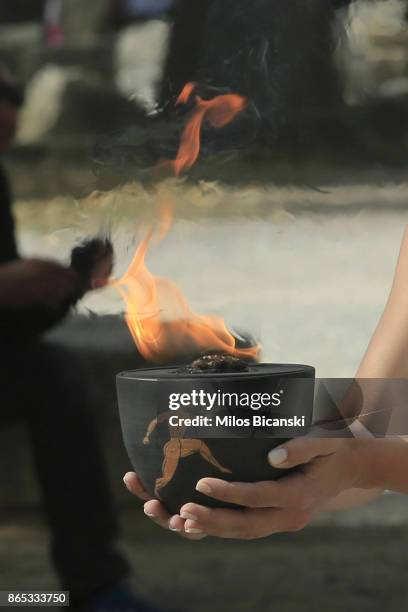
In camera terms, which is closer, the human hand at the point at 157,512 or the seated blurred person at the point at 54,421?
the human hand at the point at 157,512

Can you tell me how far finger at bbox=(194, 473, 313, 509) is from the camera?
47cm

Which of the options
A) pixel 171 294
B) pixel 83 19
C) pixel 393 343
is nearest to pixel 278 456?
pixel 393 343

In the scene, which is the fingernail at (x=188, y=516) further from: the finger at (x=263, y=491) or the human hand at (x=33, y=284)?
the human hand at (x=33, y=284)

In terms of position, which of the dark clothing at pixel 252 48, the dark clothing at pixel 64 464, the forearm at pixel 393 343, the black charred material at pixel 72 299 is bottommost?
the dark clothing at pixel 64 464

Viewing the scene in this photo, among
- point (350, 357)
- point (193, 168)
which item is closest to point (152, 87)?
point (193, 168)

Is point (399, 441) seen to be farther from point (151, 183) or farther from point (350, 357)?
point (350, 357)

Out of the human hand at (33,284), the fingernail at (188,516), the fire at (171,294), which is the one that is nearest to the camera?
the fingernail at (188,516)

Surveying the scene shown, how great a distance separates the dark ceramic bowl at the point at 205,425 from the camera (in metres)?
0.47

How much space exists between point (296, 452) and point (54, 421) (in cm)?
55

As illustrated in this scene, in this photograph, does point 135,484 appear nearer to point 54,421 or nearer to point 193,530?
point 193,530

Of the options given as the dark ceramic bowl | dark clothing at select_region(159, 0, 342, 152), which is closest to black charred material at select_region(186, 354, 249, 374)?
the dark ceramic bowl

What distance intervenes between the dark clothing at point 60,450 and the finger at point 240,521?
0.52 metres

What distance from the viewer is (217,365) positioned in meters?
0.49

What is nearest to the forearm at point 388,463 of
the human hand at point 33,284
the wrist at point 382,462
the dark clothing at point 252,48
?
the wrist at point 382,462
